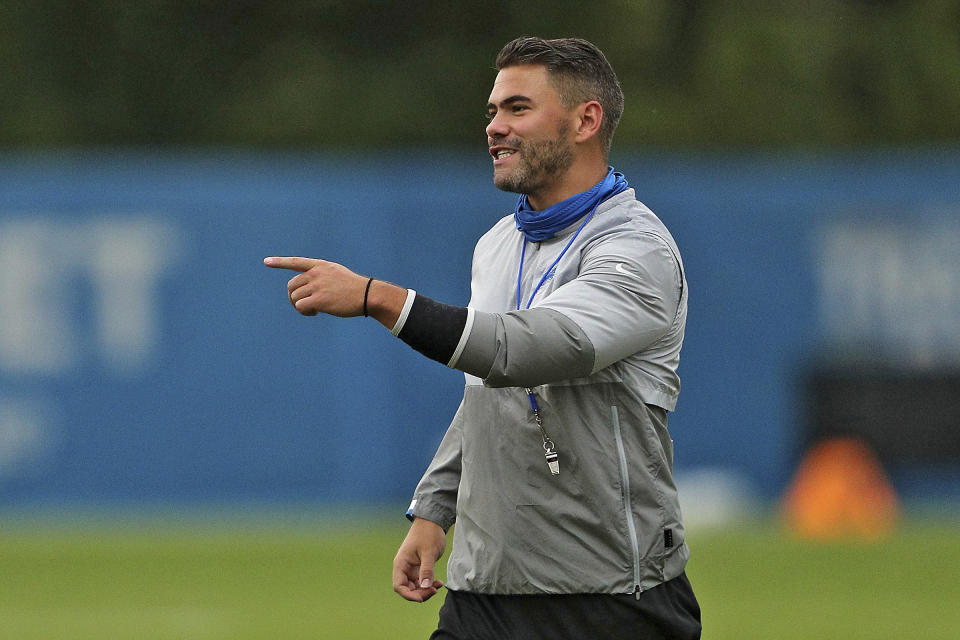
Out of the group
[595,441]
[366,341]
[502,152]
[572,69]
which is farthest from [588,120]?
[366,341]

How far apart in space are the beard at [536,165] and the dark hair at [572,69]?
11 centimetres

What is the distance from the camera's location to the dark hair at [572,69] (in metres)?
4.80

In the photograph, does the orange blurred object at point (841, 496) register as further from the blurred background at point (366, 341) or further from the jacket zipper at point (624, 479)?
the jacket zipper at point (624, 479)

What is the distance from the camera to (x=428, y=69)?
21.5 metres

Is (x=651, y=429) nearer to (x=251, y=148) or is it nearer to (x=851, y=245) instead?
(x=851, y=245)

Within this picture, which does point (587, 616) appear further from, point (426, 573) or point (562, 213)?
point (562, 213)

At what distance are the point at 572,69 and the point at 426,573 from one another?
1.34 meters

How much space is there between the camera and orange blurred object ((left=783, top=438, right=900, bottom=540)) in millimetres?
13992

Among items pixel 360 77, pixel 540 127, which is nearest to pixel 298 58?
pixel 360 77

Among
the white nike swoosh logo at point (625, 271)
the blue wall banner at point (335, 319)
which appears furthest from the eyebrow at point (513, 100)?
the blue wall banner at point (335, 319)

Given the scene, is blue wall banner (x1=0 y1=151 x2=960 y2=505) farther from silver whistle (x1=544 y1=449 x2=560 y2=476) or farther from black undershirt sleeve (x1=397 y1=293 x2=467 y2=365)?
black undershirt sleeve (x1=397 y1=293 x2=467 y2=365)

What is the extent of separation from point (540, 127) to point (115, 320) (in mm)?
11163

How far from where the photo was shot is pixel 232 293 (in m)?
15.6

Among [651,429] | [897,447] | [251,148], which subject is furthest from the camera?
[251,148]
